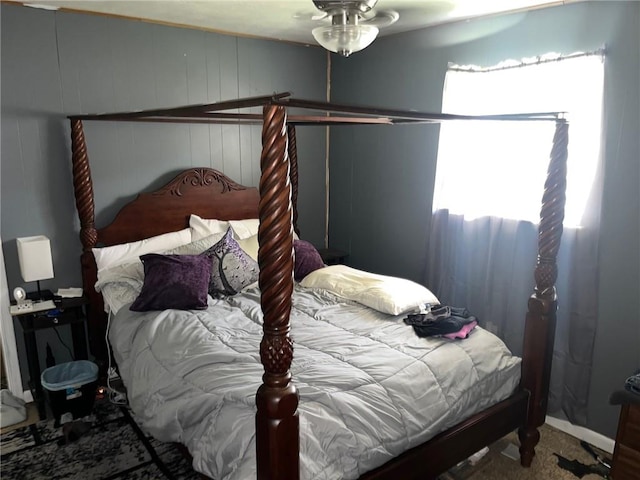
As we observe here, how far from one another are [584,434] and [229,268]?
2.31 metres

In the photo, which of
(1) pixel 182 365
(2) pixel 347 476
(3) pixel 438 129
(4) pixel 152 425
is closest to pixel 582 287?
(3) pixel 438 129

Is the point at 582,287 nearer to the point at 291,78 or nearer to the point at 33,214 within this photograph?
the point at 291,78

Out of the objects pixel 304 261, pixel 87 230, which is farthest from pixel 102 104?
pixel 304 261

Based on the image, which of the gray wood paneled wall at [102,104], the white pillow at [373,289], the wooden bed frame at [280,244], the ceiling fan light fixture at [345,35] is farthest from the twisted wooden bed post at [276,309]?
the gray wood paneled wall at [102,104]

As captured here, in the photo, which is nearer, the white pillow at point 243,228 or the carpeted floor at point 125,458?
the carpeted floor at point 125,458

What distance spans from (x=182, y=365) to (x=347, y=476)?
0.91 meters

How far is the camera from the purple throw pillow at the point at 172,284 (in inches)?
109

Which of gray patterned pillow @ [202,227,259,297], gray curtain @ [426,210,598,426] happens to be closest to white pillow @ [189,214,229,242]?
gray patterned pillow @ [202,227,259,297]

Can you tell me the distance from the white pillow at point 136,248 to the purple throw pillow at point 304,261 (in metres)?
0.77

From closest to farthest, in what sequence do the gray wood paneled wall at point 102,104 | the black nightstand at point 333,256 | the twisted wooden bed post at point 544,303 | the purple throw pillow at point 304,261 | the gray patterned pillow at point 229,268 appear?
the twisted wooden bed post at point 544,303
the gray wood paneled wall at point 102,104
the gray patterned pillow at point 229,268
the purple throw pillow at point 304,261
the black nightstand at point 333,256

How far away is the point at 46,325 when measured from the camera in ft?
9.39

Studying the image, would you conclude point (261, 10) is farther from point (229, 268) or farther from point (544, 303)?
point (544, 303)

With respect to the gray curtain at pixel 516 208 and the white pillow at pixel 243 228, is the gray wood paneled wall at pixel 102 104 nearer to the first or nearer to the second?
the white pillow at pixel 243 228

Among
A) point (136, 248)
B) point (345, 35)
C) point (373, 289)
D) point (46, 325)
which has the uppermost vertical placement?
point (345, 35)
